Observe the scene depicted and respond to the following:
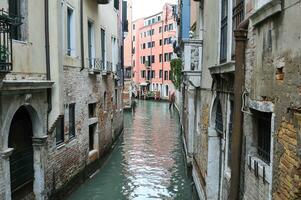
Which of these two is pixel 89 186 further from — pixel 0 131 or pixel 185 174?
pixel 0 131

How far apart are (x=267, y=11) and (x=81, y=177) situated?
8.96 metres

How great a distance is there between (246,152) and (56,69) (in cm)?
526

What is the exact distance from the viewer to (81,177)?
39.6 ft

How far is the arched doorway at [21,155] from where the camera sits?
8109mm

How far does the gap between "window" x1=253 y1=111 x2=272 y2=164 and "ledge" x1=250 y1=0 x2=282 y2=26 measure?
109cm

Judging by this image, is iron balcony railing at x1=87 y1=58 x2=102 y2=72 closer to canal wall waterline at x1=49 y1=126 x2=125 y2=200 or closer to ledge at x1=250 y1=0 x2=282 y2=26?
canal wall waterline at x1=49 y1=126 x2=125 y2=200

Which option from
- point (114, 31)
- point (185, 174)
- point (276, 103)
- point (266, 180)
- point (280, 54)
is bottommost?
point (185, 174)

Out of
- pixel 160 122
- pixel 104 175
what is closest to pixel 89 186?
pixel 104 175

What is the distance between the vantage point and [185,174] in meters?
13.8

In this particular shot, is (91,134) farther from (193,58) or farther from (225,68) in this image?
(225,68)

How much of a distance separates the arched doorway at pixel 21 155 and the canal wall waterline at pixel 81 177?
104cm

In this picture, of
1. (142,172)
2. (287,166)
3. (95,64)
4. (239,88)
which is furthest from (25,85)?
(142,172)

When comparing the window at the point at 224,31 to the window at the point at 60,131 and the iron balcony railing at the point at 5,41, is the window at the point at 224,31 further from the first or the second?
the window at the point at 60,131

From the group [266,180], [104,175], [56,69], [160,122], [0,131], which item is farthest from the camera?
[160,122]
